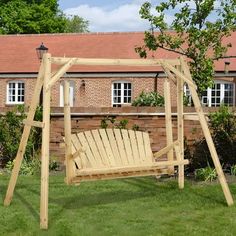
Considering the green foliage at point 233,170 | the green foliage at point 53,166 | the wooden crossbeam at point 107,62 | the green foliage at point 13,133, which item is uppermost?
the wooden crossbeam at point 107,62

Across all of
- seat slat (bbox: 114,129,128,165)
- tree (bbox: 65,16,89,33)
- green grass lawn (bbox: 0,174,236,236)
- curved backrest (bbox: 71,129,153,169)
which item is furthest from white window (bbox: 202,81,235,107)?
tree (bbox: 65,16,89,33)

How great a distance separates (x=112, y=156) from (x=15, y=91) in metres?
24.2

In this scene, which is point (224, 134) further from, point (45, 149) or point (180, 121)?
point (45, 149)

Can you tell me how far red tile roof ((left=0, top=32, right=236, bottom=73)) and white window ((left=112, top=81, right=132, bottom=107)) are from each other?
94 cm

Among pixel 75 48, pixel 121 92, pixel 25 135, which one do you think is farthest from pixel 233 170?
pixel 75 48

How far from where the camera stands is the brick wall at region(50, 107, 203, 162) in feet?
35.0

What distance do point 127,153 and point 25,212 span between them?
1.85 m

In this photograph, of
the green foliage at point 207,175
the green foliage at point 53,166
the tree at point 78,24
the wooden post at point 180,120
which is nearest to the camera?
the wooden post at point 180,120

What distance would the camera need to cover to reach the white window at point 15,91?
3070 centimetres

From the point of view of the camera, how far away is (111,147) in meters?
7.70

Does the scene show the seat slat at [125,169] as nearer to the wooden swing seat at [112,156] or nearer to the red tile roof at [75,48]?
the wooden swing seat at [112,156]

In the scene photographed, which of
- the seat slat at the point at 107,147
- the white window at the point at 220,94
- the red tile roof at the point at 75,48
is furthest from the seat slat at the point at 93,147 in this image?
the white window at the point at 220,94

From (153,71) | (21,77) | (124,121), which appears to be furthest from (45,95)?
(21,77)

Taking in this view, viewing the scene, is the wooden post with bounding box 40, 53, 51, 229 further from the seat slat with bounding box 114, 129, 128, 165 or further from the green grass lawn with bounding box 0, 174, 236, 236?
the seat slat with bounding box 114, 129, 128, 165
